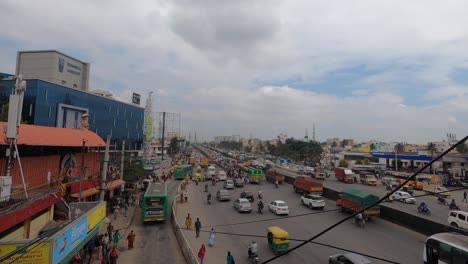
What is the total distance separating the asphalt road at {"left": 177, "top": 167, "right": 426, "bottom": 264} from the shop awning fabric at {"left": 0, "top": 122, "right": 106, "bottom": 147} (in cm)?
1003

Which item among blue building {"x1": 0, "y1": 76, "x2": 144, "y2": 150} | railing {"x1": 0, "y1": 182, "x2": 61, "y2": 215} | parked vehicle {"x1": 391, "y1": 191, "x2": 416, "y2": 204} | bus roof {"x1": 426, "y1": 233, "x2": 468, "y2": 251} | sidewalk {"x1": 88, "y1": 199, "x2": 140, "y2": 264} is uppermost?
blue building {"x1": 0, "y1": 76, "x2": 144, "y2": 150}

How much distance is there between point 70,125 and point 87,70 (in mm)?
15326

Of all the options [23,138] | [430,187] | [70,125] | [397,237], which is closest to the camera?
[23,138]

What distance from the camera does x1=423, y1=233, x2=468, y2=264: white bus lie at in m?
10.8

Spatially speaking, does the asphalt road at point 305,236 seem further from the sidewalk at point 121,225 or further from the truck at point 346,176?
the truck at point 346,176

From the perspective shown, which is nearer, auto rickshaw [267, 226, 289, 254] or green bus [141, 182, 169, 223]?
auto rickshaw [267, 226, 289, 254]

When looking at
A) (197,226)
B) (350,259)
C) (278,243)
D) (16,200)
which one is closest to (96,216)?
(16,200)

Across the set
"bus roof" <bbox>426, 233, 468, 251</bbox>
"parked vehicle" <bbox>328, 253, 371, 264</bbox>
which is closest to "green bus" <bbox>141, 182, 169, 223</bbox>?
"parked vehicle" <bbox>328, 253, 371, 264</bbox>

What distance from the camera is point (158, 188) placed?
2444cm

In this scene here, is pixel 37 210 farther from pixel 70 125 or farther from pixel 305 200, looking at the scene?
pixel 70 125

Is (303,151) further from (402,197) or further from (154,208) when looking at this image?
(154,208)

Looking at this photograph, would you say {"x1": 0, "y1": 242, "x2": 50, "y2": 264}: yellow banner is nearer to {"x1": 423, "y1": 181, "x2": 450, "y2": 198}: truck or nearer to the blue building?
the blue building

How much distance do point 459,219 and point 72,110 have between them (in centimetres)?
5049

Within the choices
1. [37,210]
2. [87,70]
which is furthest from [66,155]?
[87,70]
